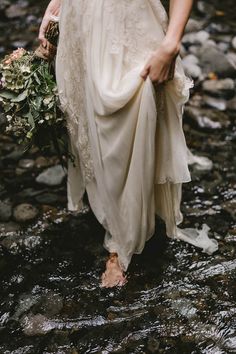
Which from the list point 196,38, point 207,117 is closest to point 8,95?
point 207,117

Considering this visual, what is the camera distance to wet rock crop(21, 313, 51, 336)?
256 cm

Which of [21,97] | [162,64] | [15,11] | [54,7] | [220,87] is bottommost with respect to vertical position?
[220,87]

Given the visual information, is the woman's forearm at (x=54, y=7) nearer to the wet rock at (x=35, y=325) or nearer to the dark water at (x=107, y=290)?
the dark water at (x=107, y=290)

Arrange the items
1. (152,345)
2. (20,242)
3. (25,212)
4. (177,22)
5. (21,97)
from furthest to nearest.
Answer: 1. (25,212)
2. (20,242)
3. (21,97)
4. (152,345)
5. (177,22)

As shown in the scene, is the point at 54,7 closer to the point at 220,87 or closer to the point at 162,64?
the point at 162,64

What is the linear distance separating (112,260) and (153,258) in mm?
243

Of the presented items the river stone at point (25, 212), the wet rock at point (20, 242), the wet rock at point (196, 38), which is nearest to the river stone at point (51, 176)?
the river stone at point (25, 212)

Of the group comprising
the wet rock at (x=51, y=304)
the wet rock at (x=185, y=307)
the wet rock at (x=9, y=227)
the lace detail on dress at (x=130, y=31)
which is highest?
the lace detail on dress at (x=130, y=31)

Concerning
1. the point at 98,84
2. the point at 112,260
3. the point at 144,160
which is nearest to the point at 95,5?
the point at 98,84

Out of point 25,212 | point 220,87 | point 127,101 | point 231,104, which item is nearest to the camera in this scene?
point 127,101

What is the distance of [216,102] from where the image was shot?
441 cm

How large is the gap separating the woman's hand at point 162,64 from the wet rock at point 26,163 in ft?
5.92

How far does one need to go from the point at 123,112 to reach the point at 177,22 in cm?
43

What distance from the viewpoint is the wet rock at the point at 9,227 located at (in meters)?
3.24
